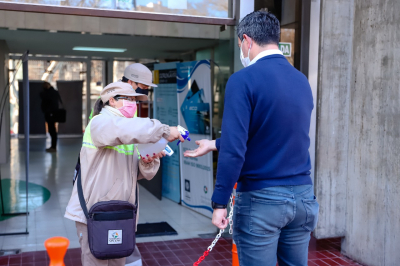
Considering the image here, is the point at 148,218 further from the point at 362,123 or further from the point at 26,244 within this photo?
the point at 362,123

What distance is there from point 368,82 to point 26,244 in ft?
12.8

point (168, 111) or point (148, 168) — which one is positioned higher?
point (168, 111)

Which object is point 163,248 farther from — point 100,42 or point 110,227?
point 100,42

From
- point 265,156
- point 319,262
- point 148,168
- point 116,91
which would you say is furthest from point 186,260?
point 265,156

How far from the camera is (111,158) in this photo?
2.67 m

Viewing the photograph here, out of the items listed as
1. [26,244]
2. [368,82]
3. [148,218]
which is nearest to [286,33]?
[368,82]

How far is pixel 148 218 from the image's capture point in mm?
6062

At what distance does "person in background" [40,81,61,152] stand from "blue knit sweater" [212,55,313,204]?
12.3m

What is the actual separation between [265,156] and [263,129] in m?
0.13

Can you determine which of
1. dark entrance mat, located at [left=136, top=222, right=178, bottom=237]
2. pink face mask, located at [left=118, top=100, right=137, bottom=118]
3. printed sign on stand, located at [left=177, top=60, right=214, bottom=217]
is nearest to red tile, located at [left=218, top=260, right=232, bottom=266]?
dark entrance mat, located at [left=136, top=222, right=178, bottom=237]

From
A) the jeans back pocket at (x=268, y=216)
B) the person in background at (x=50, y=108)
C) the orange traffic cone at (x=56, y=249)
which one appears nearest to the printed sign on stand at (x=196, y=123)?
the jeans back pocket at (x=268, y=216)

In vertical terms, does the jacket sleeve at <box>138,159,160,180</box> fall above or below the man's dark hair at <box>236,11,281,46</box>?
below

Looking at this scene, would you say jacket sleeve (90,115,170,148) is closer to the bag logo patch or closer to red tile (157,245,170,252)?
the bag logo patch

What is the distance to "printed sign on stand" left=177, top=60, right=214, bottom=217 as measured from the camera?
19.3ft
